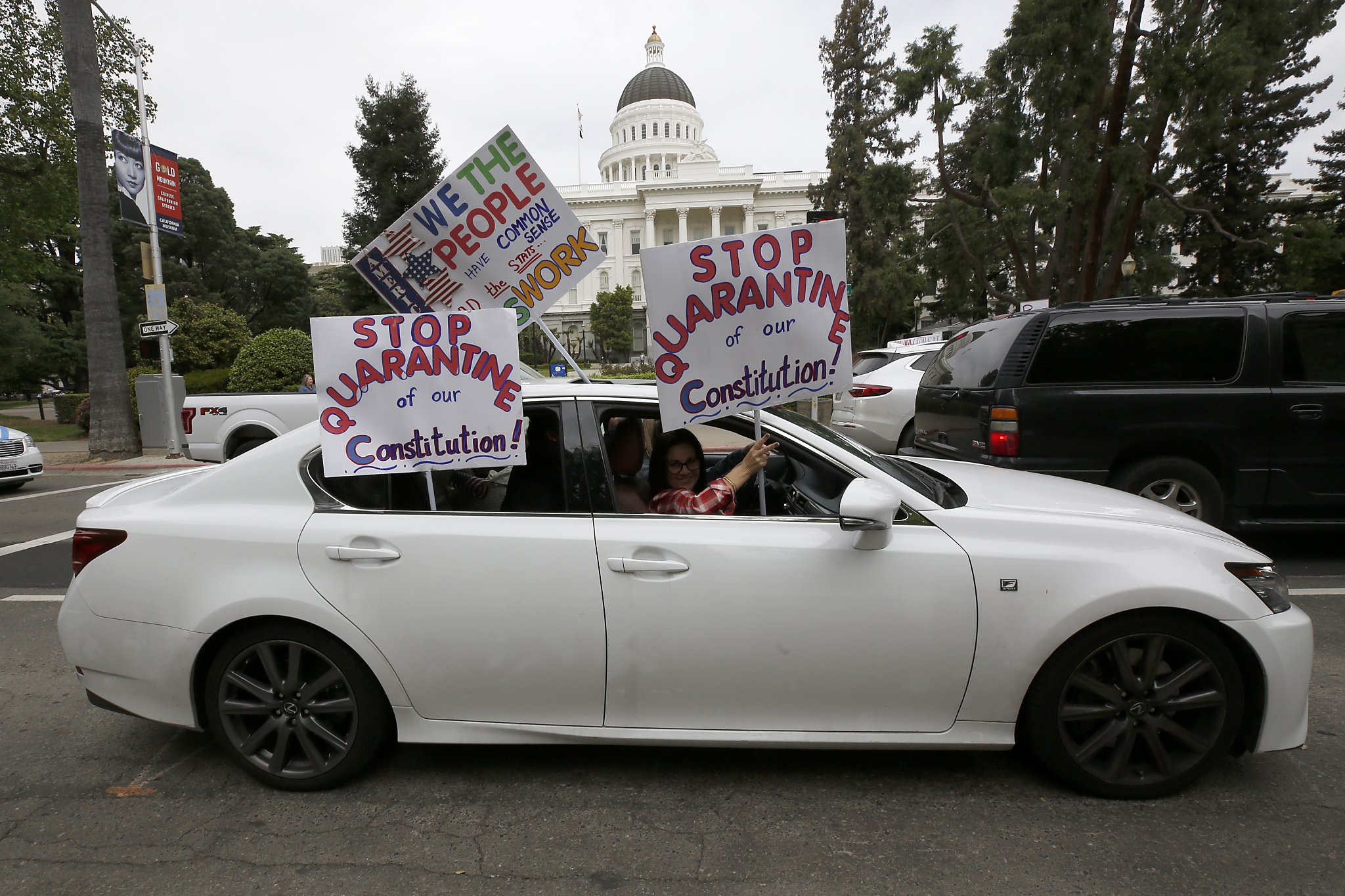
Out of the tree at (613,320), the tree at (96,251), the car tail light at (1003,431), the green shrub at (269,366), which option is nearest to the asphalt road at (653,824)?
the car tail light at (1003,431)

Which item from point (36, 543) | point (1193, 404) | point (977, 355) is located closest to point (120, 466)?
point (36, 543)

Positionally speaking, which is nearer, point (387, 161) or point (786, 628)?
point (786, 628)

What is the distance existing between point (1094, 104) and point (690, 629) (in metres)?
16.1

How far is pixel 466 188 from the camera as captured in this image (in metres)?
3.42

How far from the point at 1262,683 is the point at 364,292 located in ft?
121

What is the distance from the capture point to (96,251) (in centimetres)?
1547

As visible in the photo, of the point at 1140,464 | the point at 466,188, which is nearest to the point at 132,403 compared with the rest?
the point at 466,188

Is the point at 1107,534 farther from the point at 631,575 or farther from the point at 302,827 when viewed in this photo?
the point at 302,827

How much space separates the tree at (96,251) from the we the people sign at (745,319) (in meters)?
16.7

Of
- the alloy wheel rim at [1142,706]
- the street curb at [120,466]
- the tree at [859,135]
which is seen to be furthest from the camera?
the tree at [859,135]

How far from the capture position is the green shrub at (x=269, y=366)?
61.5 feet

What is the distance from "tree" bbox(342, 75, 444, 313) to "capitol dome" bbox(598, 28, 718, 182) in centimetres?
5835

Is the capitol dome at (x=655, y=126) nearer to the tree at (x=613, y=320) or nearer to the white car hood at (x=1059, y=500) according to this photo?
the tree at (x=613, y=320)

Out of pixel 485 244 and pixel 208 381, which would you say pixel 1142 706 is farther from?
pixel 208 381
